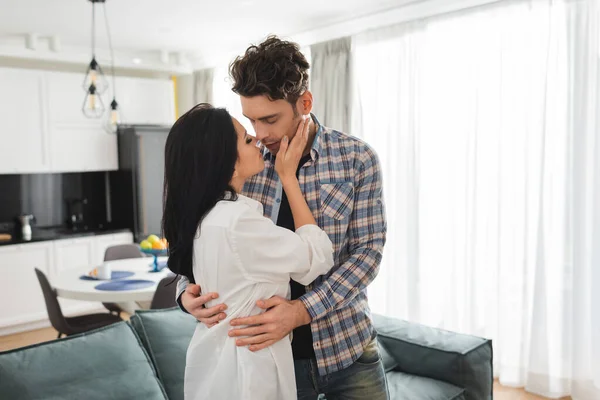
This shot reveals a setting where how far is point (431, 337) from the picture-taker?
278 cm

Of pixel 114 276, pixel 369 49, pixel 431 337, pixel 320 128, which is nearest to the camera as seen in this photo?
pixel 320 128

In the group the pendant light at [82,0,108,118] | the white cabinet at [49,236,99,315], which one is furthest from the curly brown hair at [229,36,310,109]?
the white cabinet at [49,236,99,315]

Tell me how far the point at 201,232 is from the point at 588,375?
3.04 meters

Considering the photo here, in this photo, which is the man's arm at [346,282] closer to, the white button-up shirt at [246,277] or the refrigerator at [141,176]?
the white button-up shirt at [246,277]

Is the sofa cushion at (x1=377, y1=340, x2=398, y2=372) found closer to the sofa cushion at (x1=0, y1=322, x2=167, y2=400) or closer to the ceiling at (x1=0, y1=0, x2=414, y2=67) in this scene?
the sofa cushion at (x1=0, y1=322, x2=167, y2=400)

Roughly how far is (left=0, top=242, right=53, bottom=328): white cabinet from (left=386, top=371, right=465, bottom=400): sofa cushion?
12.9ft

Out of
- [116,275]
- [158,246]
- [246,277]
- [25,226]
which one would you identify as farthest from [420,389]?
[25,226]

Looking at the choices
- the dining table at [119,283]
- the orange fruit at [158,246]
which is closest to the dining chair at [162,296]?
the dining table at [119,283]

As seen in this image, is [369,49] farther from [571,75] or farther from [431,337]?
[431,337]

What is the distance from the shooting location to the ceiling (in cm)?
427

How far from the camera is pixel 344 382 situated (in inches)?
59.2

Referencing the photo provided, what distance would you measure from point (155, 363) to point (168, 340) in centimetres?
10

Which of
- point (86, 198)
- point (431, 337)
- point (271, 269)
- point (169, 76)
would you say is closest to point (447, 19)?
point (431, 337)

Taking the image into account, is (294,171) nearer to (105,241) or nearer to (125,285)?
(125,285)
